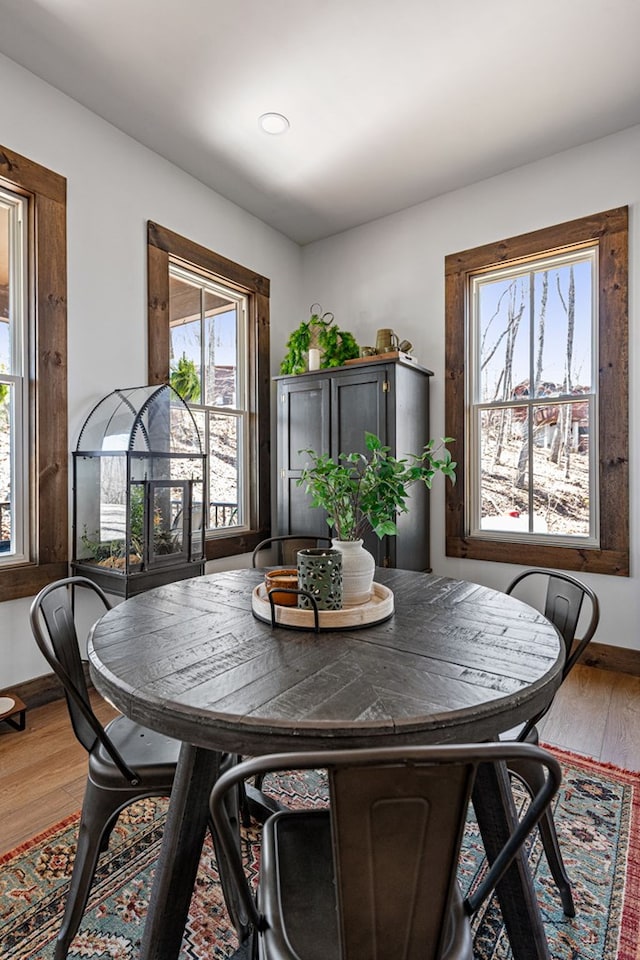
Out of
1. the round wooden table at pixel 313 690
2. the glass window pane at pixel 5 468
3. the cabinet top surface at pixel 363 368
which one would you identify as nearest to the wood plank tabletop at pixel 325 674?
the round wooden table at pixel 313 690

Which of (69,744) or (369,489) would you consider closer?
(369,489)

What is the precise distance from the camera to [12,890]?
141 cm

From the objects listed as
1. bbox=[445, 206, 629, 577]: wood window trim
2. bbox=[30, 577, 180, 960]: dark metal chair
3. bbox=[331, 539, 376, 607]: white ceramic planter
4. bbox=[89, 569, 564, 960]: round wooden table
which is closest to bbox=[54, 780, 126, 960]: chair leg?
bbox=[30, 577, 180, 960]: dark metal chair

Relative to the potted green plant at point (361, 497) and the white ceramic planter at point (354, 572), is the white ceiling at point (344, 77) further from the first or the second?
the white ceramic planter at point (354, 572)

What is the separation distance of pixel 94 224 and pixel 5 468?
4.70ft

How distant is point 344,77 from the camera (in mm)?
2521

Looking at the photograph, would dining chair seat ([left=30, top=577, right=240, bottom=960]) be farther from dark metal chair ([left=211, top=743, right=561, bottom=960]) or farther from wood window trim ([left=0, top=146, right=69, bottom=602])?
wood window trim ([left=0, top=146, right=69, bottom=602])

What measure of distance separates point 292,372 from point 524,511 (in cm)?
192

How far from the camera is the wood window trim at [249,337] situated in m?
3.12

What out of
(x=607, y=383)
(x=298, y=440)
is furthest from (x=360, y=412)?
(x=607, y=383)

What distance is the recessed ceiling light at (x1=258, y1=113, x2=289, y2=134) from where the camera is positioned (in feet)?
9.16

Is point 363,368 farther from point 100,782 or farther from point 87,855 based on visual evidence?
point 87,855

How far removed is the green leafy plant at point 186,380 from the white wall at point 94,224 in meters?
0.29

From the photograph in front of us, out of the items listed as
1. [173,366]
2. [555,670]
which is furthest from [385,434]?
[555,670]
